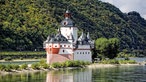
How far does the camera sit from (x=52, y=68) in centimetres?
9775

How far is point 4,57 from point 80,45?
30309mm

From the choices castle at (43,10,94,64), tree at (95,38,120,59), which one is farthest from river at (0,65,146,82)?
tree at (95,38,120,59)

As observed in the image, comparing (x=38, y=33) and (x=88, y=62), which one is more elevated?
(x=38, y=33)

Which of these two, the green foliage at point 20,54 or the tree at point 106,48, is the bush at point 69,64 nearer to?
the tree at point 106,48

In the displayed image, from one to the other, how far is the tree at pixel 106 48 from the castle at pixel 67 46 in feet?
11.2

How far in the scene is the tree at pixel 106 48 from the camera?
120575 mm

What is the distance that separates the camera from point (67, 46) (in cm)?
11438

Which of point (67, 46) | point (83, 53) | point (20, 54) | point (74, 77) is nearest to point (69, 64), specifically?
point (67, 46)

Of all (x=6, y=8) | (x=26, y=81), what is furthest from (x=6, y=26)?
(x=26, y=81)

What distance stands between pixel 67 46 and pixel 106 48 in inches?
470

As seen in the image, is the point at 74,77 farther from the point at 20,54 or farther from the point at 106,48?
the point at 20,54

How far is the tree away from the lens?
121 meters

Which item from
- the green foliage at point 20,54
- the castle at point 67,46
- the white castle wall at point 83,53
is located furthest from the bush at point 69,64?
the green foliage at point 20,54

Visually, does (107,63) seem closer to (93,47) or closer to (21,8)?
(93,47)
